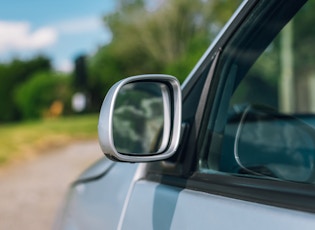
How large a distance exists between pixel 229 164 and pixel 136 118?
3.20ft

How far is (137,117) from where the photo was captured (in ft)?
9.07

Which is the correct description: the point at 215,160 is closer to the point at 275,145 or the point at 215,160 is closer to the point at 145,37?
the point at 275,145

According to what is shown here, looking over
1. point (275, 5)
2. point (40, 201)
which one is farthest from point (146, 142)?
point (40, 201)

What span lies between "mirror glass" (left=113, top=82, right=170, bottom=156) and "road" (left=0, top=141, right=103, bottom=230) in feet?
10.8

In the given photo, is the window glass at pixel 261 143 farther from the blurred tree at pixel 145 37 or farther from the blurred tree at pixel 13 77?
the blurred tree at pixel 13 77

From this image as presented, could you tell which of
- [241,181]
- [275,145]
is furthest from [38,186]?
[241,181]

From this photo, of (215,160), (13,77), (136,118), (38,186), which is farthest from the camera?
(13,77)

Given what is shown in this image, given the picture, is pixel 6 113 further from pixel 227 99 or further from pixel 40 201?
pixel 227 99

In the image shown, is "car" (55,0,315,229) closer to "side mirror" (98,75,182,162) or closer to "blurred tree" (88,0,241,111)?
"side mirror" (98,75,182,162)

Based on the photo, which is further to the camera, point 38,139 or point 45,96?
point 45,96

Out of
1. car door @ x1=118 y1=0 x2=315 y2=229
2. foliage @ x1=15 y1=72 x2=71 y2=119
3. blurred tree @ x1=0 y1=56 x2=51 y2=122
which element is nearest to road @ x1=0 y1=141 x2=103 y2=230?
car door @ x1=118 y1=0 x2=315 y2=229

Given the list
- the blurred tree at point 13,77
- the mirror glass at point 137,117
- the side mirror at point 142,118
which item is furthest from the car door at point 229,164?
the blurred tree at point 13,77

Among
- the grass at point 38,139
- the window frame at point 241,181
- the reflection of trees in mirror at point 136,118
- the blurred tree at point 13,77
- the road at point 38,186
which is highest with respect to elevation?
the window frame at point 241,181

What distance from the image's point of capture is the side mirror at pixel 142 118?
1.64 meters
